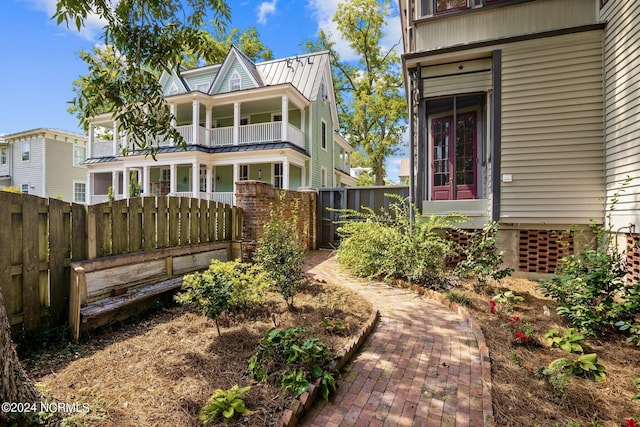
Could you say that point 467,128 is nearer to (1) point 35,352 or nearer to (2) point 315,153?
(1) point 35,352

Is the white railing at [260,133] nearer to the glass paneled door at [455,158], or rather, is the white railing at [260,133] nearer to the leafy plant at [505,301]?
the glass paneled door at [455,158]

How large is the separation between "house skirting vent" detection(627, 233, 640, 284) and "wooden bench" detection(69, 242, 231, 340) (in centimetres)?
655

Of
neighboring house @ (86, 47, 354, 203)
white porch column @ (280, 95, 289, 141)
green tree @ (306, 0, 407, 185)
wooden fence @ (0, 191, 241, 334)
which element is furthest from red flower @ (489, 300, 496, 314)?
green tree @ (306, 0, 407, 185)

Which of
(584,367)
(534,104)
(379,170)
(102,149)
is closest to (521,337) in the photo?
(584,367)

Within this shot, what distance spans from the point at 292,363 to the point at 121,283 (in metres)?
2.84

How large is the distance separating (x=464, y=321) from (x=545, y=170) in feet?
12.3

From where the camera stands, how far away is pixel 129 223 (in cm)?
427

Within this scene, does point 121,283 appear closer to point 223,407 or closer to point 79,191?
point 223,407

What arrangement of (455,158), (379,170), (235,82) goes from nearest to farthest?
(455,158)
(235,82)
(379,170)

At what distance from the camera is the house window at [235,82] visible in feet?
52.9

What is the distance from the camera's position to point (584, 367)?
2.70m

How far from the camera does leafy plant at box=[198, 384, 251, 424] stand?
6.64 ft

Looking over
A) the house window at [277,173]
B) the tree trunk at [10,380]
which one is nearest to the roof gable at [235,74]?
the house window at [277,173]

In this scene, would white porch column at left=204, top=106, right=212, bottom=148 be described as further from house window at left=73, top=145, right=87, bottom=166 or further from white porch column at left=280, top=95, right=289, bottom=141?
house window at left=73, top=145, right=87, bottom=166
